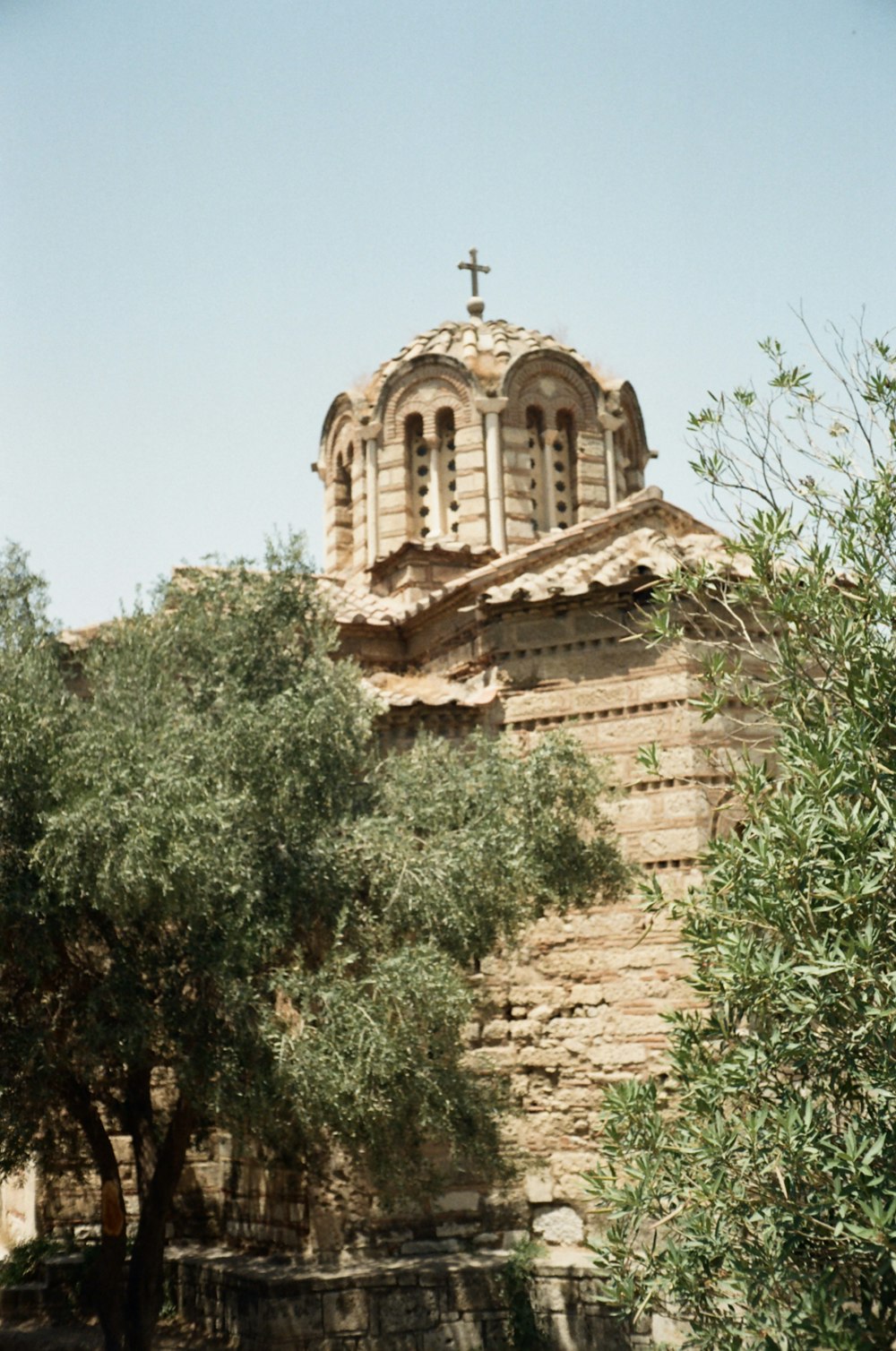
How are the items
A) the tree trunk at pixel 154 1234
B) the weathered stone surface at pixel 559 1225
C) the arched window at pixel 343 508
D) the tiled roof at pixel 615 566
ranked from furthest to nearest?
1. the arched window at pixel 343 508
2. the tiled roof at pixel 615 566
3. the weathered stone surface at pixel 559 1225
4. the tree trunk at pixel 154 1234

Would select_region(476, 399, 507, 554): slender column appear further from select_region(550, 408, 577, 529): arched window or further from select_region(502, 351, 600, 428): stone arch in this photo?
select_region(550, 408, 577, 529): arched window

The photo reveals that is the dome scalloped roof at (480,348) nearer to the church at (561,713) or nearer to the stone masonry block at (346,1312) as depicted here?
the church at (561,713)

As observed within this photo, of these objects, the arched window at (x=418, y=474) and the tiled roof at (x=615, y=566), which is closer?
the tiled roof at (x=615, y=566)

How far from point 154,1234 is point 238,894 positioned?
2.52 metres

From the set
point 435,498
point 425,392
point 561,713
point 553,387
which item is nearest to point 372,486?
point 435,498

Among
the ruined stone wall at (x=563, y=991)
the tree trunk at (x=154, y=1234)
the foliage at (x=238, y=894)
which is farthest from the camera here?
the ruined stone wall at (x=563, y=991)

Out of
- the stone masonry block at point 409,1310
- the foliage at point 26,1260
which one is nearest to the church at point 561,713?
the stone masonry block at point 409,1310

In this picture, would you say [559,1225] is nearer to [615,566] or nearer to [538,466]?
[615,566]

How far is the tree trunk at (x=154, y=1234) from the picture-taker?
31.4 ft

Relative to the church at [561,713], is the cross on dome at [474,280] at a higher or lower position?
higher

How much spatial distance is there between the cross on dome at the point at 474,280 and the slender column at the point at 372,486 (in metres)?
2.39

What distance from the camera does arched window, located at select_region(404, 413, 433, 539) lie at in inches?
659

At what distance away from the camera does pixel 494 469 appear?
1628 centimetres

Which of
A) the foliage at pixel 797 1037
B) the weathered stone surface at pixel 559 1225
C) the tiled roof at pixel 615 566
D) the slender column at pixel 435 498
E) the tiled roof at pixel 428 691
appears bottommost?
the weathered stone surface at pixel 559 1225
